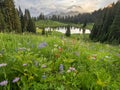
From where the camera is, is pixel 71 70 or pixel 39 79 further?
pixel 71 70

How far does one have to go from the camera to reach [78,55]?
5.67 m

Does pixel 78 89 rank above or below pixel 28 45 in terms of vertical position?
below

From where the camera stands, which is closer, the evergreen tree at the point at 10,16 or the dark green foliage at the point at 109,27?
the evergreen tree at the point at 10,16

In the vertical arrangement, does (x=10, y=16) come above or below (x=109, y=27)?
above

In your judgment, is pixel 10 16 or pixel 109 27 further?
Answer: pixel 109 27

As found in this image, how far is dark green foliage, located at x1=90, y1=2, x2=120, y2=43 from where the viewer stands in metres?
75.7

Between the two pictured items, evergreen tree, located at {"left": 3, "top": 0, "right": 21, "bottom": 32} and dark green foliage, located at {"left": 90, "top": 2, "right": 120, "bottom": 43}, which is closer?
evergreen tree, located at {"left": 3, "top": 0, "right": 21, "bottom": 32}

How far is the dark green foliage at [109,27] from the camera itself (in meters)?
75.7

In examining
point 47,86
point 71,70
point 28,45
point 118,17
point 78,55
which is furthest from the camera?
point 118,17

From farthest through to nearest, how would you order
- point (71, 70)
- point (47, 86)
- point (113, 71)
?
point (113, 71) → point (71, 70) → point (47, 86)

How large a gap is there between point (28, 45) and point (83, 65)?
200cm

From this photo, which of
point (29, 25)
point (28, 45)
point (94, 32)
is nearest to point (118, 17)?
point (94, 32)

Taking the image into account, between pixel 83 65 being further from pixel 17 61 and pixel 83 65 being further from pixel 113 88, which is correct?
pixel 17 61

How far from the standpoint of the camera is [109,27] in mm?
86000
